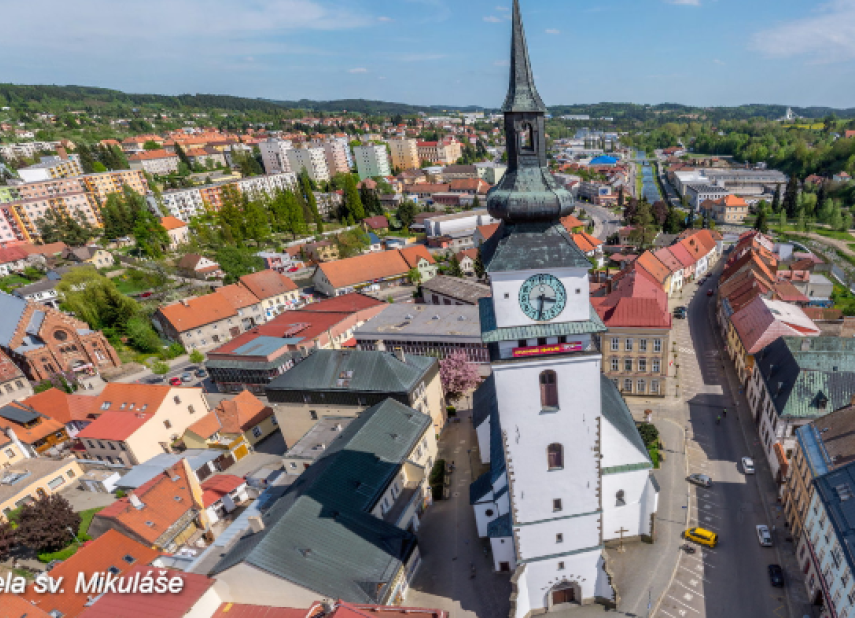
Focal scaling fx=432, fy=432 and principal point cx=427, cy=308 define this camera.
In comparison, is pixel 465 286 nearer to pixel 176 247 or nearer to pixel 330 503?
pixel 330 503

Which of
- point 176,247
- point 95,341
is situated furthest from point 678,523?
point 176,247

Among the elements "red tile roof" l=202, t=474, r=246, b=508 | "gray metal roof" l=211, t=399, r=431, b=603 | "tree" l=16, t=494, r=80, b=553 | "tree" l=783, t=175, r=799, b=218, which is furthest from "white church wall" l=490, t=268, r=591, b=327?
"tree" l=783, t=175, r=799, b=218

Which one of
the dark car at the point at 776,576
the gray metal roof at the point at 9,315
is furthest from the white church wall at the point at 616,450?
the gray metal roof at the point at 9,315

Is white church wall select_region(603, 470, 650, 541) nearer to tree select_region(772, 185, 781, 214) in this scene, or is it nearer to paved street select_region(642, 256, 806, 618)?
paved street select_region(642, 256, 806, 618)

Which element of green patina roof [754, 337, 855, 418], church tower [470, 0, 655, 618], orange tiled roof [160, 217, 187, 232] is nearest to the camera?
church tower [470, 0, 655, 618]

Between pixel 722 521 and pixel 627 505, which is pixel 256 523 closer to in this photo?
pixel 627 505

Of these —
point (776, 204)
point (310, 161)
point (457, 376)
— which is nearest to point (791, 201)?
point (776, 204)

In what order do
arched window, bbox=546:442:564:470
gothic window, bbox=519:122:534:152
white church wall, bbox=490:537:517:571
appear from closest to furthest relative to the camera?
1. gothic window, bbox=519:122:534:152
2. arched window, bbox=546:442:564:470
3. white church wall, bbox=490:537:517:571
